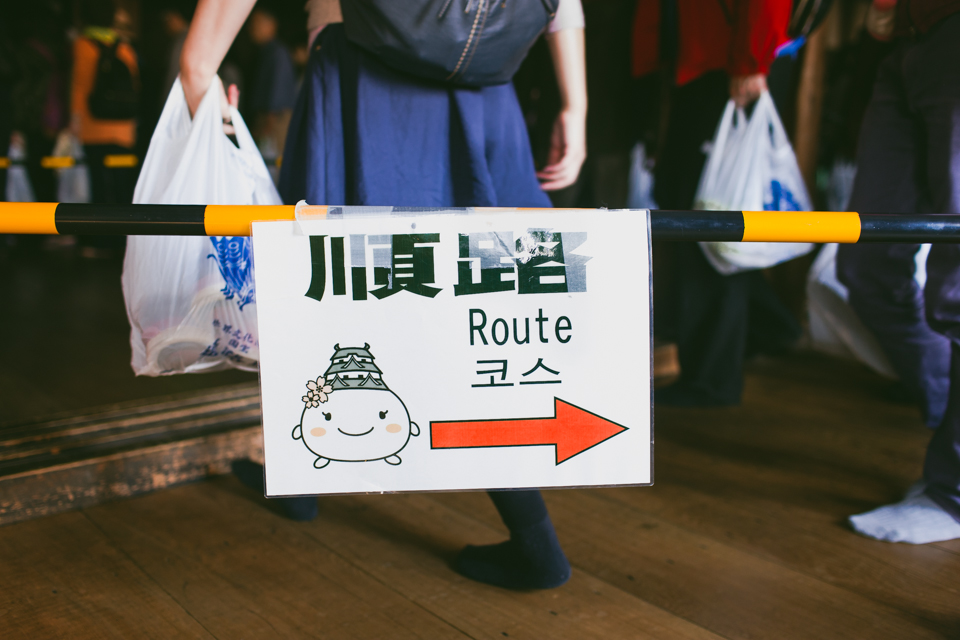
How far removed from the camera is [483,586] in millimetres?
1012

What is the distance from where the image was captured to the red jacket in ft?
4.97

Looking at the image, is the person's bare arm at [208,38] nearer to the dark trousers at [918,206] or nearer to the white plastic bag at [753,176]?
the dark trousers at [918,206]

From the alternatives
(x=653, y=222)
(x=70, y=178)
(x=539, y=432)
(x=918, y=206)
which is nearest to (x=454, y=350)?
(x=539, y=432)

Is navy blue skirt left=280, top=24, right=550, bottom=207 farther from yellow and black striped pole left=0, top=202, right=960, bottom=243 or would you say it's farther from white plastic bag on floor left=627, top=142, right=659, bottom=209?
white plastic bag on floor left=627, top=142, right=659, bottom=209

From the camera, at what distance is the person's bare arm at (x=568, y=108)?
1025 mm

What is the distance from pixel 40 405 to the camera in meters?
1.65

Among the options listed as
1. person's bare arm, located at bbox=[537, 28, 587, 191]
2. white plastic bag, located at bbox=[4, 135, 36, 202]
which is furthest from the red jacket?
white plastic bag, located at bbox=[4, 135, 36, 202]

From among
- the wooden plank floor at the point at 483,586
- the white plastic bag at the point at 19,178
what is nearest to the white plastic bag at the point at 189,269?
the wooden plank floor at the point at 483,586

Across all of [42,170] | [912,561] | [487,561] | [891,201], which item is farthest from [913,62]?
[42,170]

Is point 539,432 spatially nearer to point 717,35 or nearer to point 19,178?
point 717,35

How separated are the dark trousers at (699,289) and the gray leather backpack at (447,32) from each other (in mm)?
1095

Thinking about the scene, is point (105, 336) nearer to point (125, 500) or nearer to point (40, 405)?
point (40, 405)

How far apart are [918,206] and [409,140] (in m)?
1.01

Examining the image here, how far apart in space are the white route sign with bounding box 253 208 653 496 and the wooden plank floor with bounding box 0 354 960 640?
0.33 metres
